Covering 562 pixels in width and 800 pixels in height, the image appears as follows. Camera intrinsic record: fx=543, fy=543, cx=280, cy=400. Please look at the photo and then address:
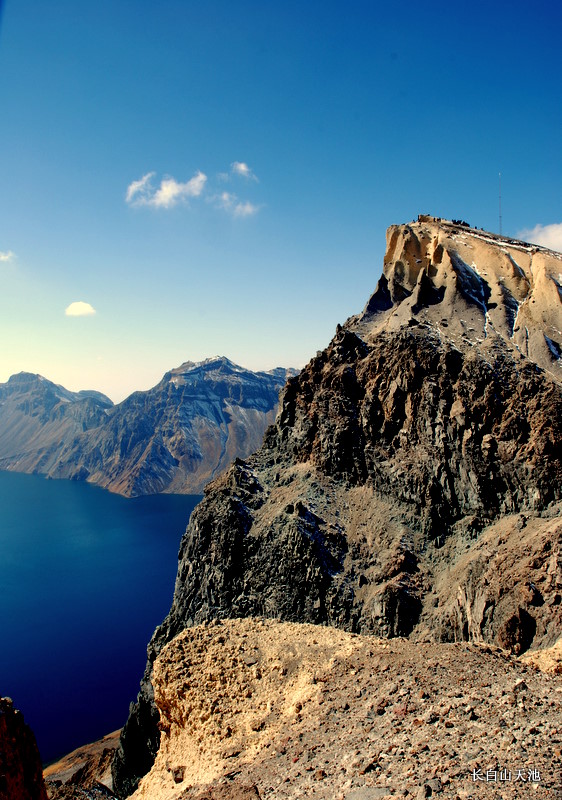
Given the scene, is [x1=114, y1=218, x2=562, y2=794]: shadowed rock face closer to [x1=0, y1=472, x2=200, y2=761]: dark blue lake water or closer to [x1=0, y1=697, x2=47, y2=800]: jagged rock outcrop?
[x1=0, y1=697, x2=47, y2=800]: jagged rock outcrop

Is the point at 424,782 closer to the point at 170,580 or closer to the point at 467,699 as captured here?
the point at 467,699

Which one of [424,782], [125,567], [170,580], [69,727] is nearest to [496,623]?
[424,782]

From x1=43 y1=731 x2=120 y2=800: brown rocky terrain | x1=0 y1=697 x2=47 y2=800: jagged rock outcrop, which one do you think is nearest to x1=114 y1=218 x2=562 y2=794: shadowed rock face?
x1=43 y1=731 x2=120 y2=800: brown rocky terrain

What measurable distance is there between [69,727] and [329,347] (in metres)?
69.0

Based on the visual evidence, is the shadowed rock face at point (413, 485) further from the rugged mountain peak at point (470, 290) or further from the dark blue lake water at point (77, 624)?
the dark blue lake water at point (77, 624)

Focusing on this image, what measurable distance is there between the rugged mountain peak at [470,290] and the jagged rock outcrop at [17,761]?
51459mm

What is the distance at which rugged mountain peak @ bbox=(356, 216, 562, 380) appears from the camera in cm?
5881

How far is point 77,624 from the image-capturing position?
115 metres

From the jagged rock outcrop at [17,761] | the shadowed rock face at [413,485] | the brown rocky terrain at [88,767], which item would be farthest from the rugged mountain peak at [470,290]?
the brown rocky terrain at [88,767]

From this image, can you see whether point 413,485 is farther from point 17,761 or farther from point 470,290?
point 17,761

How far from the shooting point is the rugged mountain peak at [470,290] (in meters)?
58.8

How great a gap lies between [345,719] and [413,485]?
2953 cm

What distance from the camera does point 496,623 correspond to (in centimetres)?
3909

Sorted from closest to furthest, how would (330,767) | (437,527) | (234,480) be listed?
(330,767), (437,527), (234,480)
